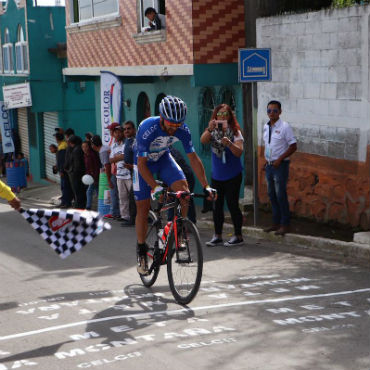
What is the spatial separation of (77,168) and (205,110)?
2.94 m

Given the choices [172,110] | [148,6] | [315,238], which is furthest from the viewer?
[148,6]

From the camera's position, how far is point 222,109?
1034 cm

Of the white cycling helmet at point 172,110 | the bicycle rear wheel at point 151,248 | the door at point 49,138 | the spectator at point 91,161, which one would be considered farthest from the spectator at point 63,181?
the white cycling helmet at point 172,110

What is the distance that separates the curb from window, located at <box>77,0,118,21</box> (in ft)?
29.9

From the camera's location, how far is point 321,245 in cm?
1007

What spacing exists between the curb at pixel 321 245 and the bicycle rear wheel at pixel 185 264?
2.70m

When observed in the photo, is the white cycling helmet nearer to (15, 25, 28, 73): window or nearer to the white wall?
the white wall

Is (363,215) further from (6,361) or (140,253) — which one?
(6,361)

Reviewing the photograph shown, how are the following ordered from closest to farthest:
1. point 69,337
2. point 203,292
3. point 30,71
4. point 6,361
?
point 6,361, point 69,337, point 203,292, point 30,71

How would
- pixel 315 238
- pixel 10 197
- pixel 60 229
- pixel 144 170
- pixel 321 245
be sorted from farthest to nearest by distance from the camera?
pixel 315 238 → pixel 321 245 → pixel 144 170 → pixel 60 229 → pixel 10 197

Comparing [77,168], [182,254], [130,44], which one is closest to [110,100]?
[130,44]

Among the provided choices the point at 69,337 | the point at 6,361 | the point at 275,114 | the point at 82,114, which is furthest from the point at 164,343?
the point at 82,114

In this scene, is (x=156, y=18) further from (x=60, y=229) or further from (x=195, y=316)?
(x=195, y=316)

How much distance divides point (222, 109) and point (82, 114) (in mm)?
16839
